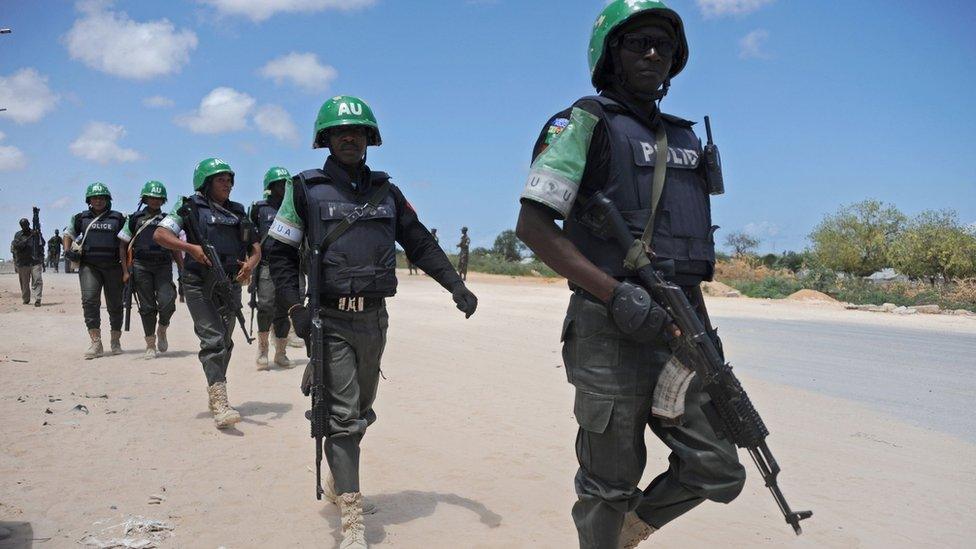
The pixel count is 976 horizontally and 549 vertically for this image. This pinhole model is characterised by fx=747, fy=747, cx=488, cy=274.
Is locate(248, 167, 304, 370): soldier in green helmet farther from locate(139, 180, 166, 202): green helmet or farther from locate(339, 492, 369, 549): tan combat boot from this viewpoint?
locate(339, 492, 369, 549): tan combat boot

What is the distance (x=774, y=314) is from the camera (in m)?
18.2

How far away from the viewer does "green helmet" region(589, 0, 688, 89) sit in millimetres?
2719

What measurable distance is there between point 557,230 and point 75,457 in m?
4.30

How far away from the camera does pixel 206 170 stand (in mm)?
6621

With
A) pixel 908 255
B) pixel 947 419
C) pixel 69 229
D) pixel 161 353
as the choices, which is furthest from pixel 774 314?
pixel 908 255

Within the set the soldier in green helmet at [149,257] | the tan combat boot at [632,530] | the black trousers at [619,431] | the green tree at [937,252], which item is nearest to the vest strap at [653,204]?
the black trousers at [619,431]

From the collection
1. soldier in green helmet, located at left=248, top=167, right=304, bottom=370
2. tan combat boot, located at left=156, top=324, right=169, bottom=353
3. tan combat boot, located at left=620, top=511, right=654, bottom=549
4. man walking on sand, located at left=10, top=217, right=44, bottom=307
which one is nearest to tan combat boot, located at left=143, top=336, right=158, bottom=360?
tan combat boot, located at left=156, top=324, right=169, bottom=353

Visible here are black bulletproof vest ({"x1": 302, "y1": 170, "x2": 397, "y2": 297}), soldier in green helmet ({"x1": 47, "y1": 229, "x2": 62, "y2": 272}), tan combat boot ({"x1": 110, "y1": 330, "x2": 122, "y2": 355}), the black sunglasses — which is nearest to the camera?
the black sunglasses

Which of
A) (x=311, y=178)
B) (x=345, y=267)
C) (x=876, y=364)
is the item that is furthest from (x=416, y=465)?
(x=876, y=364)

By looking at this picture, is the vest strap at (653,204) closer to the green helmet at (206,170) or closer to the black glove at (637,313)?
the black glove at (637,313)

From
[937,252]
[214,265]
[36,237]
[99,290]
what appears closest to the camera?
[214,265]

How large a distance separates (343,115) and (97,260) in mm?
7238

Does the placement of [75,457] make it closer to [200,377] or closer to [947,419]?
[200,377]

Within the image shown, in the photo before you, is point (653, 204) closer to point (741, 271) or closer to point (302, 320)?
point (302, 320)
